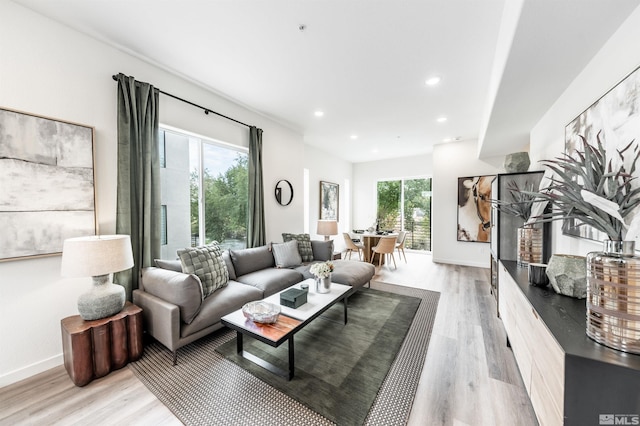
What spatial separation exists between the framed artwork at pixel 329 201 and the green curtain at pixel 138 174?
4.19 meters

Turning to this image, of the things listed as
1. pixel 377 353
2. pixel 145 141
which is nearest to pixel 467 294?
pixel 377 353

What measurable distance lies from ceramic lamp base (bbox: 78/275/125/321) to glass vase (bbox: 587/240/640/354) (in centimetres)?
309

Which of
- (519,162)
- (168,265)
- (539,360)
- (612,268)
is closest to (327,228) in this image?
(168,265)

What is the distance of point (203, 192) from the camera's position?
3.28 metres

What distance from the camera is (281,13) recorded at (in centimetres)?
192

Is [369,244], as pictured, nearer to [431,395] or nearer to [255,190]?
[255,190]

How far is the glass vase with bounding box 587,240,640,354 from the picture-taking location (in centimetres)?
91

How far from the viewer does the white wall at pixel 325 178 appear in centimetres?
604

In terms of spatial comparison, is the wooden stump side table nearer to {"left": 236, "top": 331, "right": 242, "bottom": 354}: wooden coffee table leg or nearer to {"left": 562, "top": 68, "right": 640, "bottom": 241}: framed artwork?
{"left": 236, "top": 331, "right": 242, "bottom": 354}: wooden coffee table leg

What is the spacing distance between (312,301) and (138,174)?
2210 mm

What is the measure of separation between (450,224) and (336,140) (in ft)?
11.1

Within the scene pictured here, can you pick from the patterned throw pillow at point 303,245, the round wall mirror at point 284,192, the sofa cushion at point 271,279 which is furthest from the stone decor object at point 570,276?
the round wall mirror at point 284,192

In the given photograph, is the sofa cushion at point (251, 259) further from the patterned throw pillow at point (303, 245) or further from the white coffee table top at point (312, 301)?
the white coffee table top at point (312, 301)

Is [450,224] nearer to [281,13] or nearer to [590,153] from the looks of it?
[590,153]
